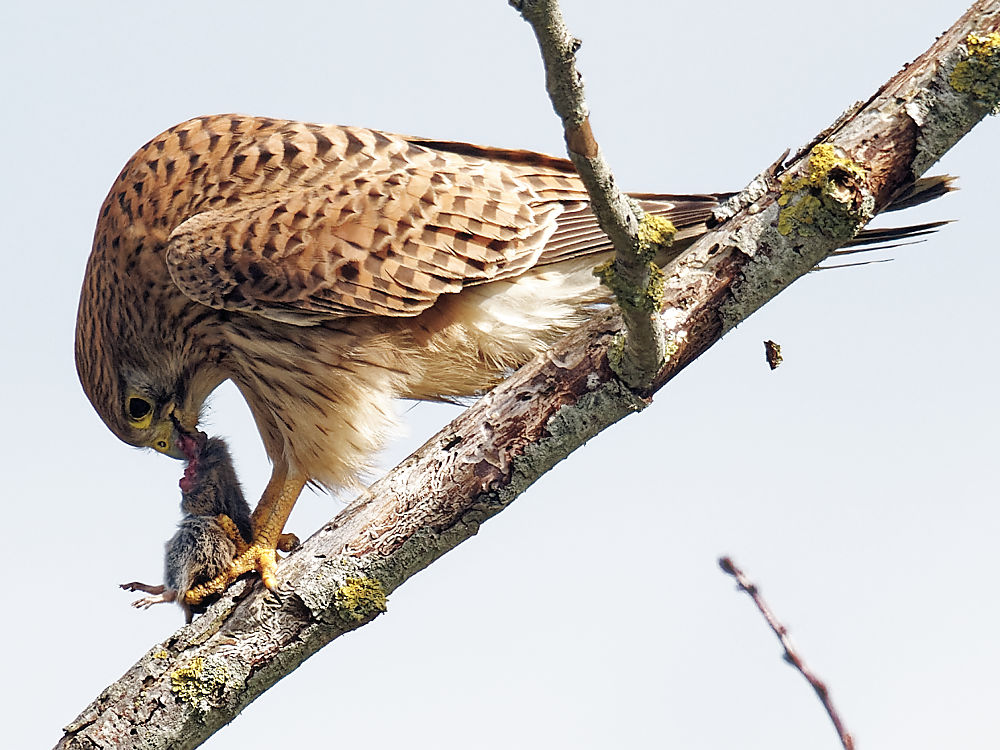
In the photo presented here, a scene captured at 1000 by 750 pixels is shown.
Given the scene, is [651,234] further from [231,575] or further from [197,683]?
[231,575]

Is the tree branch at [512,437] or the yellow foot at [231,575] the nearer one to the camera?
the tree branch at [512,437]

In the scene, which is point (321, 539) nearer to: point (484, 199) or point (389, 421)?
point (389, 421)

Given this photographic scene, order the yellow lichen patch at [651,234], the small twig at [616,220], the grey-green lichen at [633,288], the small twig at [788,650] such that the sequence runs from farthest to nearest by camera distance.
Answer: the grey-green lichen at [633,288] < the yellow lichen patch at [651,234] < the small twig at [616,220] < the small twig at [788,650]

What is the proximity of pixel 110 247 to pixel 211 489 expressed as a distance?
116cm

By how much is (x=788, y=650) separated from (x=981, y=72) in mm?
1866

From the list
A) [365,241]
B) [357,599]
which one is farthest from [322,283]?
[357,599]

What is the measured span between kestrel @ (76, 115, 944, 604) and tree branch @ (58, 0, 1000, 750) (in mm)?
491

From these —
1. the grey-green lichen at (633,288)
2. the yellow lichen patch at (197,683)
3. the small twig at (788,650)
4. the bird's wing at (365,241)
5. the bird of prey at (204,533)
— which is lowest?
the yellow lichen patch at (197,683)

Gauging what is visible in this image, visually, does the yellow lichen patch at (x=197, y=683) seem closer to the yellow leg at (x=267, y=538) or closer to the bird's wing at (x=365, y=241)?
the yellow leg at (x=267, y=538)

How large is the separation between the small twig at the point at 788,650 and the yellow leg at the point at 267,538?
1592 mm

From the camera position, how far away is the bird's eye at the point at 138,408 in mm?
4891

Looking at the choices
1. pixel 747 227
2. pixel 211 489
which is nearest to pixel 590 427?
pixel 747 227

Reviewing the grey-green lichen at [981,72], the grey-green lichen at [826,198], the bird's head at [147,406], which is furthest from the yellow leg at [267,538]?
the grey-green lichen at [981,72]

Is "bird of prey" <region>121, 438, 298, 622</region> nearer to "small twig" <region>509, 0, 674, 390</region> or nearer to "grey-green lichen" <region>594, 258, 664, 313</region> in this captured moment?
"small twig" <region>509, 0, 674, 390</region>
